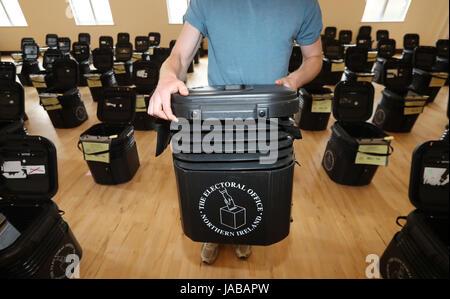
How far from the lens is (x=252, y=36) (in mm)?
997

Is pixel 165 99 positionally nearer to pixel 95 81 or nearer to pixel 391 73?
pixel 391 73

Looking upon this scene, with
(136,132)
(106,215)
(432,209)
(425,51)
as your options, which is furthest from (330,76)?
(106,215)

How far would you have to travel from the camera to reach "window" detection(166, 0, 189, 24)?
9078mm

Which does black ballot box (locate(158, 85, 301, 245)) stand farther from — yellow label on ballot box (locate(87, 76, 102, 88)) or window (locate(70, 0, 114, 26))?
window (locate(70, 0, 114, 26))

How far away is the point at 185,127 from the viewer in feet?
2.03

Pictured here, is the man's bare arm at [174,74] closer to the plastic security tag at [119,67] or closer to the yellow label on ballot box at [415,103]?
the yellow label on ballot box at [415,103]

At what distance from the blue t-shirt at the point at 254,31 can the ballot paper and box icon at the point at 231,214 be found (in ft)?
1.89

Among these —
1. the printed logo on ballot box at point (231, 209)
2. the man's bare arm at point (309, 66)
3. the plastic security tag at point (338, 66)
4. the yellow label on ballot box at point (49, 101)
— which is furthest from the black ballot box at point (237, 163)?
the plastic security tag at point (338, 66)

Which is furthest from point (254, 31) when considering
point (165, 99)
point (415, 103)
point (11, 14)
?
point (11, 14)

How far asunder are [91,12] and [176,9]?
366cm

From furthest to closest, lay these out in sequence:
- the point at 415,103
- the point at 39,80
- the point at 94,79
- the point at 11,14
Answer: the point at 11,14
the point at 39,80
the point at 94,79
the point at 415,103

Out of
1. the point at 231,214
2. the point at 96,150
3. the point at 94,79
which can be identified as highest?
the point at 231,214

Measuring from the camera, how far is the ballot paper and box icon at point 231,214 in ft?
2.44
